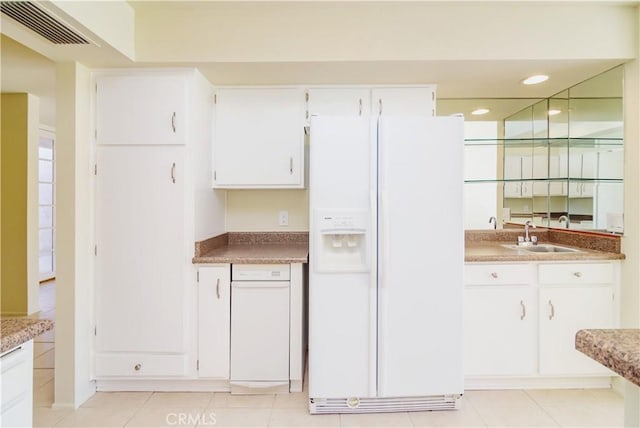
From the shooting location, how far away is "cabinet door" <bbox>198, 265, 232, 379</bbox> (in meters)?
2.40

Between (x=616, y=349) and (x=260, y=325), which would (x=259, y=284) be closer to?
(x=260, y=325)

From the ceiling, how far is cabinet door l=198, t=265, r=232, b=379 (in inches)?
51.3

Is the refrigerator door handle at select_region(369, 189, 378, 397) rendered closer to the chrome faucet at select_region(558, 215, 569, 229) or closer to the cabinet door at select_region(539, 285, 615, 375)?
the cabinet door at select_region(539, 285, 615, 375)

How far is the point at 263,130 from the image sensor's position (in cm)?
270

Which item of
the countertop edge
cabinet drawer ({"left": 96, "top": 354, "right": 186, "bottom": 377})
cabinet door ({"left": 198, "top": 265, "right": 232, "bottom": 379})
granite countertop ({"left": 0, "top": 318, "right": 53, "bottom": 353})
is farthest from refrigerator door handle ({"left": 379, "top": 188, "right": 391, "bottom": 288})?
granite countertop ({"left": 0, "top": 318, "right": 53, "bottom": 353})

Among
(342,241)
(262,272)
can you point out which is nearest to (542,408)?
(342,241)

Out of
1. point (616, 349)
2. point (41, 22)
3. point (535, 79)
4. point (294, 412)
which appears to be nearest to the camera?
point (616, 349)

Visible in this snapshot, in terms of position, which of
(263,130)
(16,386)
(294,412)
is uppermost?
(263,130)

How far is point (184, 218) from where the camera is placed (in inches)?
94.0

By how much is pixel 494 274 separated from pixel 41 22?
2.86 m

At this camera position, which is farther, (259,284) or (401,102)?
(401,102)

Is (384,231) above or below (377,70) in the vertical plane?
below

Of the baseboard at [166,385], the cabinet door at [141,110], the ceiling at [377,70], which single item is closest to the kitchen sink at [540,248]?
the ceiling at [377,70]

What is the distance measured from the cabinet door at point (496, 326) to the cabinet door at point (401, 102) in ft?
4.26
